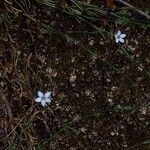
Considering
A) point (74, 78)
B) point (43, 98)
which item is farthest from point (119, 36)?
point (43, 98)

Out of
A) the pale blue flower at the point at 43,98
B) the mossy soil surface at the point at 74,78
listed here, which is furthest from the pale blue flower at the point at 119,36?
the pale blue flower at the point at 43,98

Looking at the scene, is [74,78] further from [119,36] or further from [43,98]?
[119,36]

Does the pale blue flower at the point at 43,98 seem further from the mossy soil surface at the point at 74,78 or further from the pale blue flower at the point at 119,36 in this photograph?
the pale blue flower at the point at 119,36

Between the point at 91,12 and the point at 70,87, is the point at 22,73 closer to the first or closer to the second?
the point at 70,87

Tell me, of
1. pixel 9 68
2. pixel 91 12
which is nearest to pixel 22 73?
pixel 9 68

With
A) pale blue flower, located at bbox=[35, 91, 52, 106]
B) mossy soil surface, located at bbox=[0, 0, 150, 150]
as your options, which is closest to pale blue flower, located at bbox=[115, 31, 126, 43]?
mossy soil surface, located at bbox=[0, 0, 150, 150]

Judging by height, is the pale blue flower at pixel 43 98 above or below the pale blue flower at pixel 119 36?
below

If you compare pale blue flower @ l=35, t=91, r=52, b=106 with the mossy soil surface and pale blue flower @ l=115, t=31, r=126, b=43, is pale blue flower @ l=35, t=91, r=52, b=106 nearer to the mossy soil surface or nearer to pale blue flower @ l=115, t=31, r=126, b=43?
the mossy soil surface

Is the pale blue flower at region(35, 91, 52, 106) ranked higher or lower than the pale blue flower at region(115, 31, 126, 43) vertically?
lower
